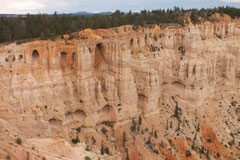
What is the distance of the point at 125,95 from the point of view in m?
38.8

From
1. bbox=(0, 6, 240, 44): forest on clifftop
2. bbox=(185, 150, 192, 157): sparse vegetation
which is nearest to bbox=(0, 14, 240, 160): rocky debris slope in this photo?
bbox=(185, 150, 192, 157): sparse vegetation

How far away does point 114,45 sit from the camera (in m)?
38.1

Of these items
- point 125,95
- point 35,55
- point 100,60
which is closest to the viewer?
point 35,55

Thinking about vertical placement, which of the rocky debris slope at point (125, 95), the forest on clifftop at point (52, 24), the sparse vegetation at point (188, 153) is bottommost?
the sparse vegetation at point (188, 153)

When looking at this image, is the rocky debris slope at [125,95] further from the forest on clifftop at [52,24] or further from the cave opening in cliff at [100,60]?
the forest on clifftop at [52,24]

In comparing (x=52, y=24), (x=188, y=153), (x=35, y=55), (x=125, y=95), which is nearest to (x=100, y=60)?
(x=125, y=95)

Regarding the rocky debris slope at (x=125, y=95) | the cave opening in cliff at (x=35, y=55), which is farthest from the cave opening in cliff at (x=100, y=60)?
the cave opening in cliff at (x=35, y=55)

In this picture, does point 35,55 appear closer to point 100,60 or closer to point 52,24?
point 52,24

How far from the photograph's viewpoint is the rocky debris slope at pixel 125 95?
3131cm

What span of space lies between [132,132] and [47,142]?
14.6 metres

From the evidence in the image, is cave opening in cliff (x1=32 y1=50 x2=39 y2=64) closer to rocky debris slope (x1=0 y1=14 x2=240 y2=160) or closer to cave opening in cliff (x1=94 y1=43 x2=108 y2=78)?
rocky debris slope (x1=0 y1=14 x2=240 y2=160)

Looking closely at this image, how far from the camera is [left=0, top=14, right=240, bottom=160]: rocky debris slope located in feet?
103

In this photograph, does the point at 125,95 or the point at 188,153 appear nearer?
the point at 125,95

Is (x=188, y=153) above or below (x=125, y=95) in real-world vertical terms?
below
